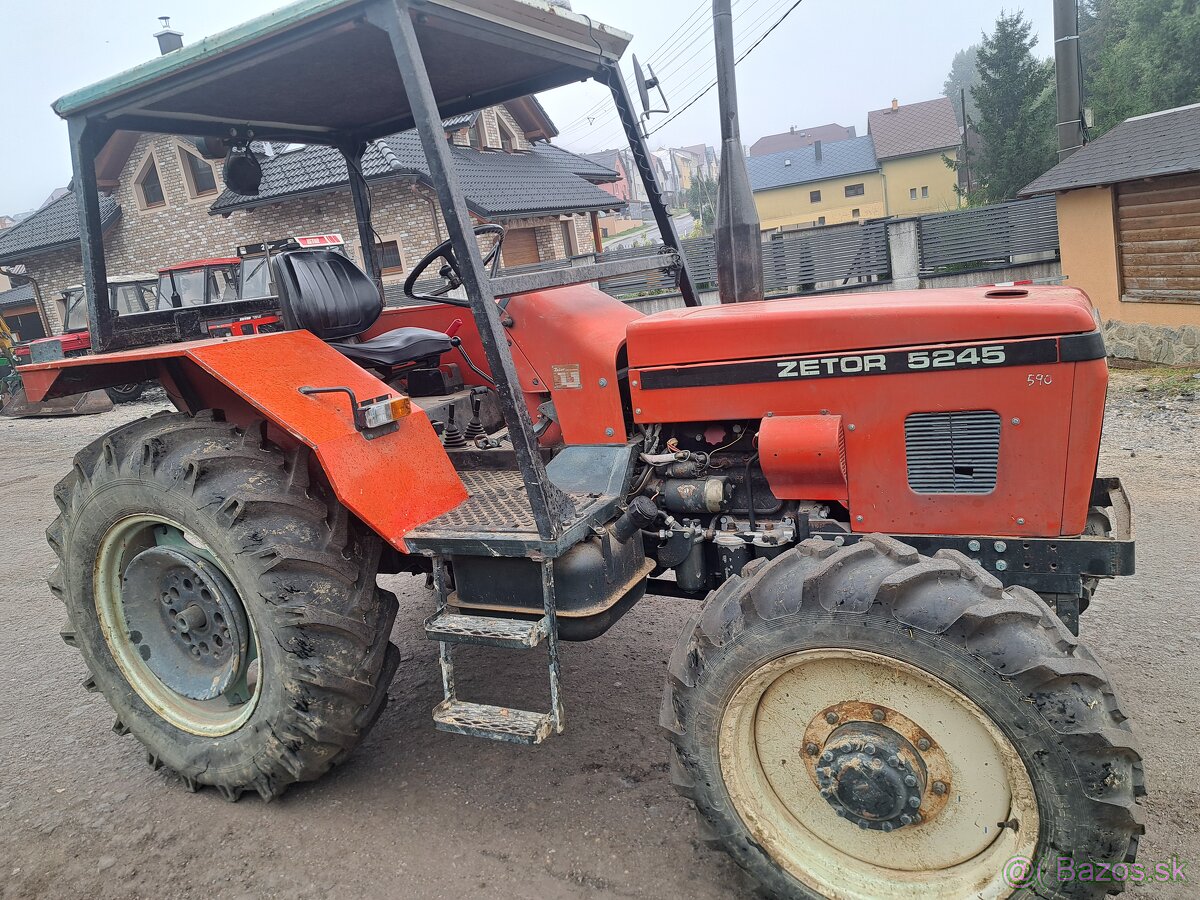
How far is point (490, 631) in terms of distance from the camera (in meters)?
2.59

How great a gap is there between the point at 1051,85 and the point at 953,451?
31.3 m

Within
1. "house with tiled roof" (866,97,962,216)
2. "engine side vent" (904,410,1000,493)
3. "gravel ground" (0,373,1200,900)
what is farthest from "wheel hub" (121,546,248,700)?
"house with tiled roof" (866,97,962,216)

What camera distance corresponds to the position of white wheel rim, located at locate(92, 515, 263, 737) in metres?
2.97

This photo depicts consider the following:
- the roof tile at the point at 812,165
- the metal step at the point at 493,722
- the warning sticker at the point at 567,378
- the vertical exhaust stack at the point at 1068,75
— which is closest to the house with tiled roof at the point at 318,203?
the vertical exhaust stack at the point at 1068,75

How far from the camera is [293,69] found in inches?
113

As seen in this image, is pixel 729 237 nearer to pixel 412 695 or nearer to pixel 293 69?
pixel 293 69

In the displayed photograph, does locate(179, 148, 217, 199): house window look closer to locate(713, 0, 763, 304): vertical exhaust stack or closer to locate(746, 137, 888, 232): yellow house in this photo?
locate(713, 0, 763, 304): vertical exhaust stack

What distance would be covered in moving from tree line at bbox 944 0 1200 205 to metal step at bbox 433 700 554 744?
28072 millimetres

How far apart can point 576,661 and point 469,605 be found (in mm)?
1105

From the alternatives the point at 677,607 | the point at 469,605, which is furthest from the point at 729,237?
the point at 469,605

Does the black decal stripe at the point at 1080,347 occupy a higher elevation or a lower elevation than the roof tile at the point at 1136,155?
lower

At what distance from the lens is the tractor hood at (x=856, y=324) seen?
7.77 ft

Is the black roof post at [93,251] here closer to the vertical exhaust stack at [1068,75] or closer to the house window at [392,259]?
the vertical exhaust stack at [1068,75]

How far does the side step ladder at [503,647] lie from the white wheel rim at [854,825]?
572 mm
